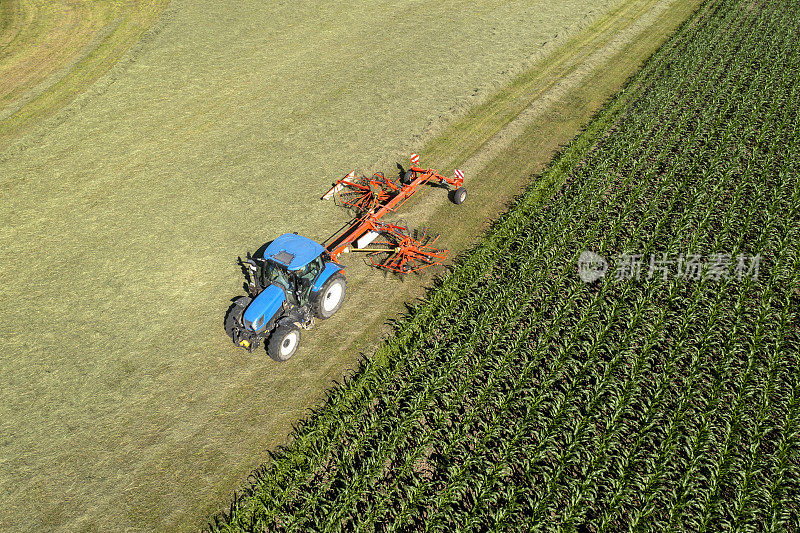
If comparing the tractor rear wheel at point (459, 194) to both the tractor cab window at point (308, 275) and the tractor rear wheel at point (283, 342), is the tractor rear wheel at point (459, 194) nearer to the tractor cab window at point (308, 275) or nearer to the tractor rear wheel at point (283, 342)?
the tractor cab window at point (308, 275)

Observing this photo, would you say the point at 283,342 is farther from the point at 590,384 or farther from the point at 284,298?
the point at 590,384

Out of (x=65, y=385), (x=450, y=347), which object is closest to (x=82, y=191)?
(x=65, y=385)

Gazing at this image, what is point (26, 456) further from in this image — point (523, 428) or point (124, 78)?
point (124, 78)

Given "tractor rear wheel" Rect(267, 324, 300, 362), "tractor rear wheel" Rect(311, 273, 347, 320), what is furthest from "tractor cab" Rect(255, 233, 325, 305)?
"tractor rear wheel" Rect(267, 324, 300, 362)

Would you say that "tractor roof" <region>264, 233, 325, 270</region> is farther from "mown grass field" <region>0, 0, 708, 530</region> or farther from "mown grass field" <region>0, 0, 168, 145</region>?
"mown grass field" <region>0, 0, 168, 145</region>

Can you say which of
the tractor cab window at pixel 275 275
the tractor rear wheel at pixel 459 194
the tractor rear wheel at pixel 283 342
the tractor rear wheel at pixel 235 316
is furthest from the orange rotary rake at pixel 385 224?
the tractor rear wheel at pixel 235 316
